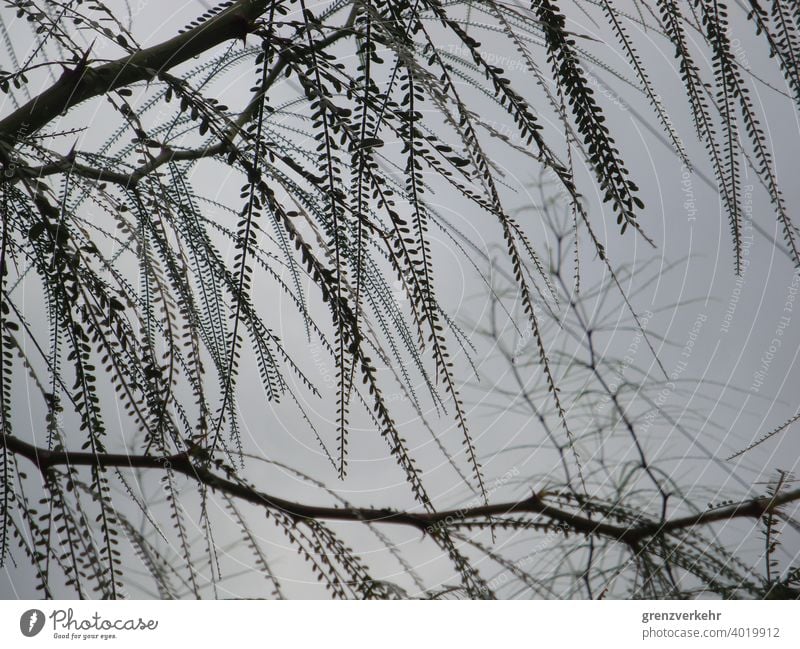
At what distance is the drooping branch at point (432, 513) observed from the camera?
0.67 m
